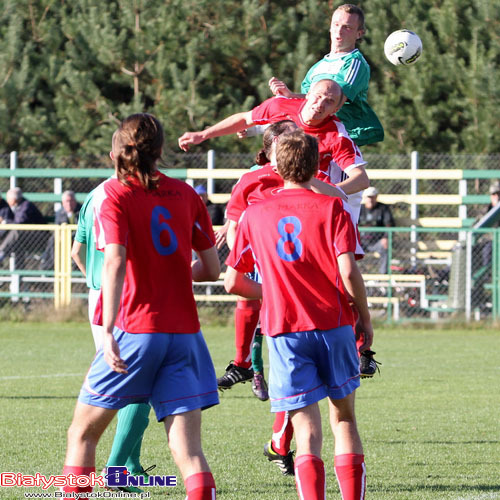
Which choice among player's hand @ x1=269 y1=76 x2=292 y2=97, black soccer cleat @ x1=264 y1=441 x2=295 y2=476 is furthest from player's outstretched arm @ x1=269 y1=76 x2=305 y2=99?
black soccer cleat @ x1=264 y1=441 x2=295 y2=476

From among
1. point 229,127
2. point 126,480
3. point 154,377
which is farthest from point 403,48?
point 154,377

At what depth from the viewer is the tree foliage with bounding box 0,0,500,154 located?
24.5 meters

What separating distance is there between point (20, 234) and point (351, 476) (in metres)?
16.1

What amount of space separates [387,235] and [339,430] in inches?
567

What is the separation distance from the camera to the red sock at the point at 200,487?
4.57 meters

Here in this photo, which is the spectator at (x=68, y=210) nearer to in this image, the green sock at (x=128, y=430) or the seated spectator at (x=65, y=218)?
the seated spectator at (x=65, y=218)

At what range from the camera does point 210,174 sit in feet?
75.7

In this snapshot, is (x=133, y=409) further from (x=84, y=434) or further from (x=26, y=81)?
(x=26, y=81)

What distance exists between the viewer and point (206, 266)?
507cm

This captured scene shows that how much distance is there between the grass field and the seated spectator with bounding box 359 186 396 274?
11.9ft

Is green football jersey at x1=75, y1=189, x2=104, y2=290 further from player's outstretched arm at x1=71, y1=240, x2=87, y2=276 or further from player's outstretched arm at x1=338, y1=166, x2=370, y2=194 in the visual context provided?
player's outstretched arm at x1=338, y1=166, x2=370, y2=194

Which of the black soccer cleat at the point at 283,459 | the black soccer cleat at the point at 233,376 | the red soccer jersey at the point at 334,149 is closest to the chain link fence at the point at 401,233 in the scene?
the black soccer cleat at the point at 233,376

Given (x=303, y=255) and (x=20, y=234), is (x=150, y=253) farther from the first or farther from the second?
(x=20, y=234)

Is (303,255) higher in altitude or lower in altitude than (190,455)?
higher
